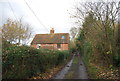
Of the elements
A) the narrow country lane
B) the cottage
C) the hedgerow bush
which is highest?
the cottage

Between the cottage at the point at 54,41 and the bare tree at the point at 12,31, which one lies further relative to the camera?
the cottage at the point at 54,41

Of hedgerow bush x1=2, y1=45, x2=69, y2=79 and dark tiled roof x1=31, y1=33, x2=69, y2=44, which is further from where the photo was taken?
dark tiled roof x1=31, y1=33, x2=69, y2=44

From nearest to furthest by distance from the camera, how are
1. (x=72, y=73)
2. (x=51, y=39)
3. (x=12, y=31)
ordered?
1. (x=72, y=73)
2. (x=12, y=31)
3. (x=51, y=39)

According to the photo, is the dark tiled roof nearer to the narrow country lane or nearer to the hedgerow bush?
the narrow country lane

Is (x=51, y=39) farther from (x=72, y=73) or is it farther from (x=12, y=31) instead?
(x=72, y=73)

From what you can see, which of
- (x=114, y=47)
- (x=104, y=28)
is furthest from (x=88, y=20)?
(x=114, y=47)

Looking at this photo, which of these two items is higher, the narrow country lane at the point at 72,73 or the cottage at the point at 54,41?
the cottage at the point at 54,41

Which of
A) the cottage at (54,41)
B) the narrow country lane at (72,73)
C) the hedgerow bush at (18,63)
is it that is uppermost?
the cottage at (54,41)

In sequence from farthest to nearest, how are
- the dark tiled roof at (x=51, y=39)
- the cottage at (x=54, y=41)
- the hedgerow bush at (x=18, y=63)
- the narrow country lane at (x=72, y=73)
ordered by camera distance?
the dark tiled roof at (x=51, y=39) → the cottage at (x=54, y=41) → the narrow country lane at (x=72, y=73) → the hedgerow bush at (x=18, y=63)

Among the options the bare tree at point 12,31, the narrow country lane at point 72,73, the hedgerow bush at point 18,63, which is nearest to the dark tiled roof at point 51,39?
the bare tree at point 12,31

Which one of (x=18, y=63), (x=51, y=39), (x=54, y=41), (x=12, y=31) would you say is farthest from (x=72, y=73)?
(x=51, y=39)

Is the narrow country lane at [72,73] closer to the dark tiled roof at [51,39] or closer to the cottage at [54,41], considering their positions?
the cottage at [54,41]

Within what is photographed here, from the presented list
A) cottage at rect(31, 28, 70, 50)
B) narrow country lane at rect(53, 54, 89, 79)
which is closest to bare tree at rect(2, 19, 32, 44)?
narrow country lane at rect(53, 54, 89, 79)

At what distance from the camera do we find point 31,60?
6203 mm
